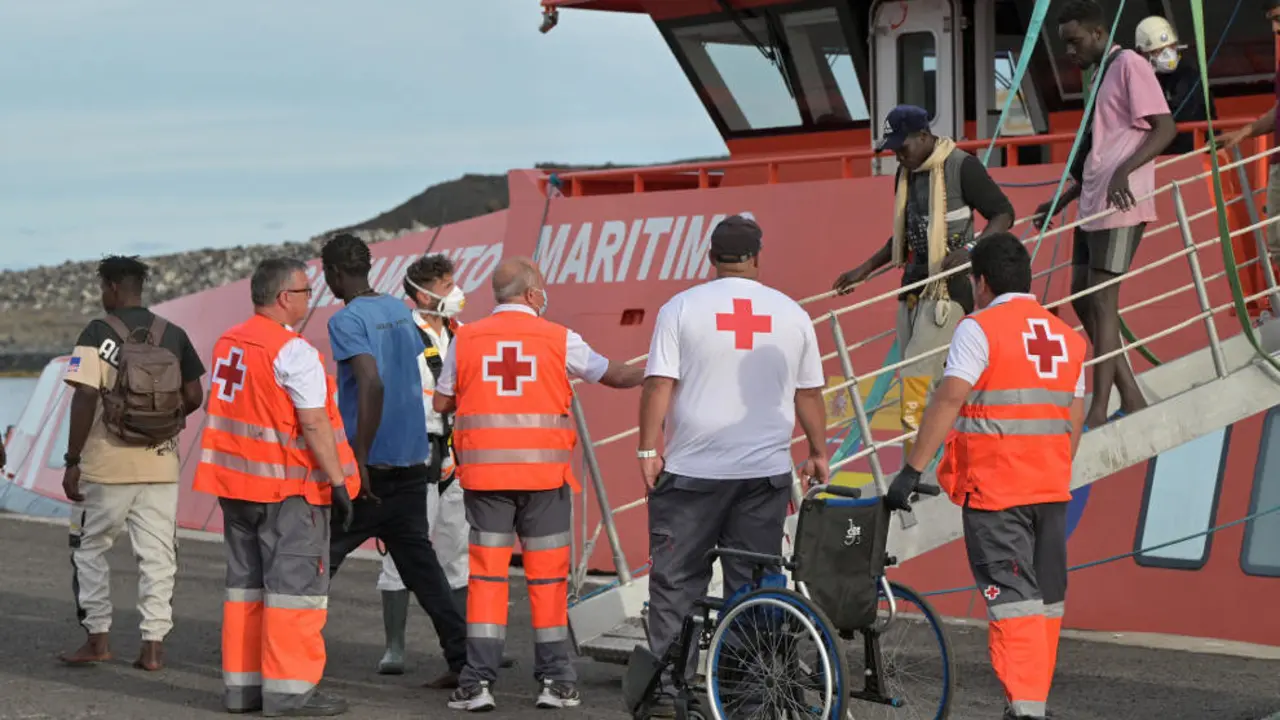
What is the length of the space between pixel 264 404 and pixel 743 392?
6.85 ft

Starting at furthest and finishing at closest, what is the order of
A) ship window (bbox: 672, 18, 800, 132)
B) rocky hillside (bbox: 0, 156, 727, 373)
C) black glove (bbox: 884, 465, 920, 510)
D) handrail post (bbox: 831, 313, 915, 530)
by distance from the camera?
1. rocky hillside (bbox: 0, 156, 727, 373)
2. ship window (bbox: 672, 18, 800, 132)
3. handrail post (bbox: 831, 313, 915, 530)
4. black glove (bbox: 884, 465, 920, 510)

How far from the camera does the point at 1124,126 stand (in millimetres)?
8477

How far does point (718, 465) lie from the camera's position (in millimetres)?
6930

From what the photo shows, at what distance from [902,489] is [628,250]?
7380 millimetres

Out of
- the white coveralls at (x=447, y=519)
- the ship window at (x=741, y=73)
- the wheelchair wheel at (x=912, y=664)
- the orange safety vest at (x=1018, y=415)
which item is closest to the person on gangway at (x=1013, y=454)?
the orange safety vest at (x=1018, y=415)

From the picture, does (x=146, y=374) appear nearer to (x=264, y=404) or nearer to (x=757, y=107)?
(x=264, y=404)

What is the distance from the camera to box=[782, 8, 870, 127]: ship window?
14.2m

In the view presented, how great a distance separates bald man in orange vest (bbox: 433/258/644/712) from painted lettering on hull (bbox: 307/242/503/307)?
23.1 ft

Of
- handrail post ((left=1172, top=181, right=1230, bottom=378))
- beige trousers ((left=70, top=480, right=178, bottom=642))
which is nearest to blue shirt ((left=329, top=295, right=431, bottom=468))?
beige trousers ((left=70, top=480, right=178, bottom=642))

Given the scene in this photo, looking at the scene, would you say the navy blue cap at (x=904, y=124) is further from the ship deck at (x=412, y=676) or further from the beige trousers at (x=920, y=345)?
the ship deck at (x=412, y=676)

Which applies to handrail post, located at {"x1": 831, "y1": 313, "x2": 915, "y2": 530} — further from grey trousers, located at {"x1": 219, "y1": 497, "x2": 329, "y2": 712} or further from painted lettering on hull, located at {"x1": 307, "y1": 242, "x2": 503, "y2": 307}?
painted lettering on hull, located at {"x1": 307, "y1": 242, "x2": 503, "y2": 307}

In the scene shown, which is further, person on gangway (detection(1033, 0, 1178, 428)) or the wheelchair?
person on gangway (detection(1033, 0, 1178, 428))

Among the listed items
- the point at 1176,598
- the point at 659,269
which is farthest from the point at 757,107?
the point at 1176,598

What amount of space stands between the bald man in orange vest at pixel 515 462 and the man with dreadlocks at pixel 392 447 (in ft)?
2.27
